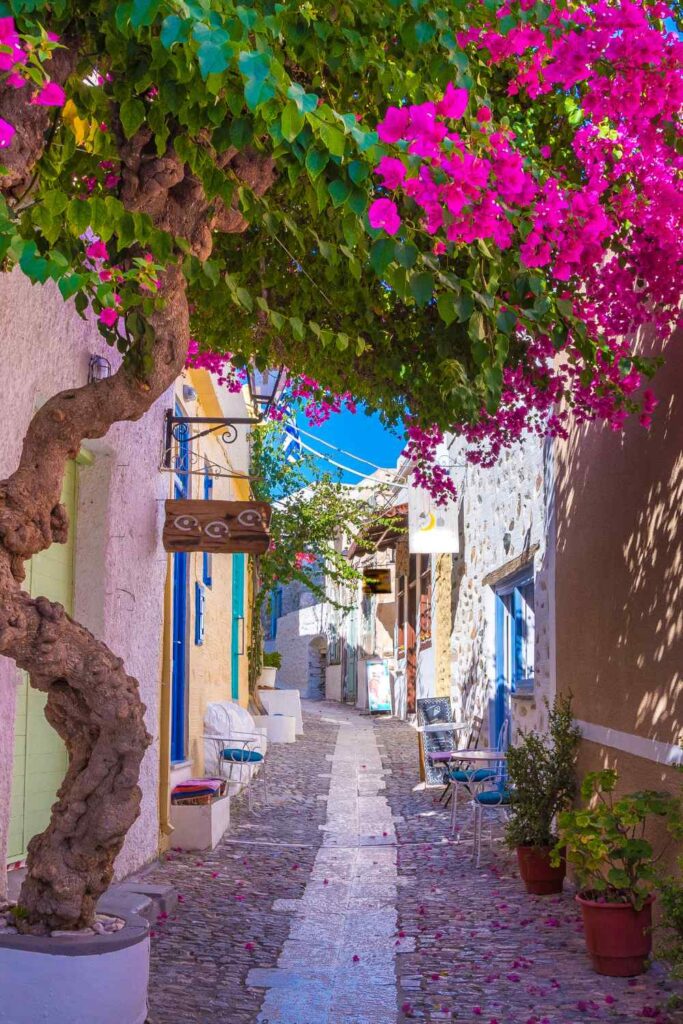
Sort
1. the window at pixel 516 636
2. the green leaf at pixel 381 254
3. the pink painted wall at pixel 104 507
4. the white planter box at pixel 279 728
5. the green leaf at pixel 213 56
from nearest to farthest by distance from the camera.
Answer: the green leaf at pixel 213 56 → the green leaf at pixel 381 254 → the pink painted wall at pixel 104 507 → the window at pixel 516 636 → the white planter box at pixel 279 728

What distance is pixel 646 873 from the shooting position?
14.4ft

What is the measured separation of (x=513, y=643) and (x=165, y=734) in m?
3.71

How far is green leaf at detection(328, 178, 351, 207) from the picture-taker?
2.53 meters

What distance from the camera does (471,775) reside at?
7.79 meters

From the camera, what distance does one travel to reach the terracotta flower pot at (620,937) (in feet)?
14.6

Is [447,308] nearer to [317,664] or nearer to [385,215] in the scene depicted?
[385,215]

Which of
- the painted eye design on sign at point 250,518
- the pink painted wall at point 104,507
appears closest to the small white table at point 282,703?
the pink painted wall at point 104,507

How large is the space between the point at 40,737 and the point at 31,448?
9.98ft

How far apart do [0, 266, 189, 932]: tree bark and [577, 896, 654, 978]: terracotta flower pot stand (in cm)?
214

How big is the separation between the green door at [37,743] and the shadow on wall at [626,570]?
300 cm

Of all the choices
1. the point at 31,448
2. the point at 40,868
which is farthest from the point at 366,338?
the point at 40,868

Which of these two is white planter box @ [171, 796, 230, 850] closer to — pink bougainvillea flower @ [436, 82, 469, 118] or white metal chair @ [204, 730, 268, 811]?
white metal chair @ [204, 730, 268, 811]

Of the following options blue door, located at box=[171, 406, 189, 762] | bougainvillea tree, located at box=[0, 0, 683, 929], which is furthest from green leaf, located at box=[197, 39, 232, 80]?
blue door, located at box=[171, 406, 189, 762]

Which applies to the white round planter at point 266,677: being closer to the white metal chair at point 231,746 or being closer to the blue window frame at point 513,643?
the white metal chair at point 231,746
